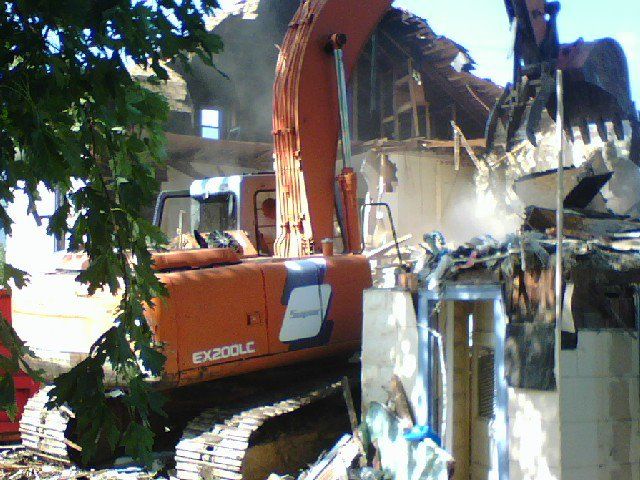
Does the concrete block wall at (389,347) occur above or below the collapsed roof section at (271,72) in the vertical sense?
below

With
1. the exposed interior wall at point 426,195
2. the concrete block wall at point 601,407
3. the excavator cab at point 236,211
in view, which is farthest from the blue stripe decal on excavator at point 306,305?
the exposed interior wall at point 426,195

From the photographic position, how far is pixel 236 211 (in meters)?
9.06

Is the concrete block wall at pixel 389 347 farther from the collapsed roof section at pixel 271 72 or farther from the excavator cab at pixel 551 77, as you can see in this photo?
the collapsed roof section at pixel 271 72

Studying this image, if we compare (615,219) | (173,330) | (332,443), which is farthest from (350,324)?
(615,219)

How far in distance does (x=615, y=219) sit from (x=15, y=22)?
5909 mm

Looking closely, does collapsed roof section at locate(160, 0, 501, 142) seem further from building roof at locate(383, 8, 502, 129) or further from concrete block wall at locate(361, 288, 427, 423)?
concrete block wall at locate(361, 288, 427, 423)

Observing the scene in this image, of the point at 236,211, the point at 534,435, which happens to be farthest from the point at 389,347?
the point at 236,211

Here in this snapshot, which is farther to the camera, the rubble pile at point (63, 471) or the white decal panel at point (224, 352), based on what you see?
the rubble pile at point (63, 471)

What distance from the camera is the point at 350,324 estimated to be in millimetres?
8383

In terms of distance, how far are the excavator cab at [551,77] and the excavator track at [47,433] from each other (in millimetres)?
5149

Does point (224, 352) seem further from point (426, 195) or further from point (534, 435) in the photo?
point (426, 195)

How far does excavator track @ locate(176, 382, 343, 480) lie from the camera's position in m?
7.00

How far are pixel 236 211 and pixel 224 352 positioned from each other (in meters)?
2.07

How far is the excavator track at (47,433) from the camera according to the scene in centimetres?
816
